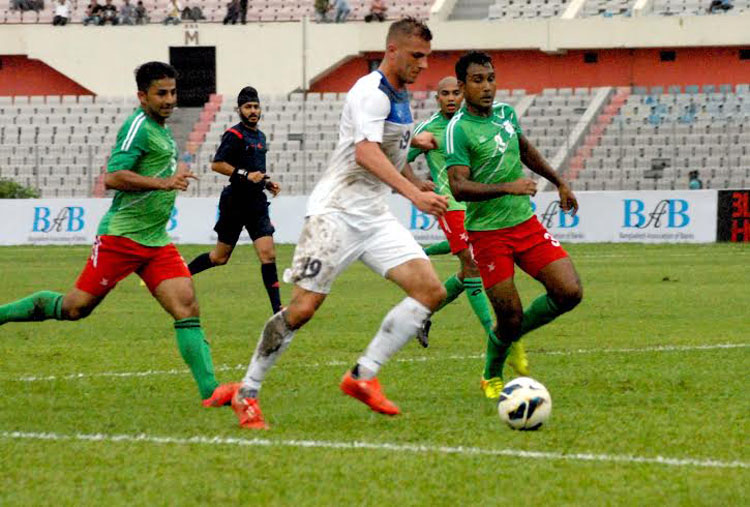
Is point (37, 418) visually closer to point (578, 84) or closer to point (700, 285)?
point (700, 285)

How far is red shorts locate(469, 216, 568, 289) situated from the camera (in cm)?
938

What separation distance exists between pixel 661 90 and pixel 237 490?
39.8m

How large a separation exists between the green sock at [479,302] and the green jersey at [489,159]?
82.3 inches

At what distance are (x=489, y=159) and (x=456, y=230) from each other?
9.90 feet

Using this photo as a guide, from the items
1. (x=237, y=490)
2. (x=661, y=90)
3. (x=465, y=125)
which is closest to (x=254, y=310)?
(x=465, y=125)

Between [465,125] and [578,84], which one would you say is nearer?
[465,125]

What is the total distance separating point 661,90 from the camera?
4462cm

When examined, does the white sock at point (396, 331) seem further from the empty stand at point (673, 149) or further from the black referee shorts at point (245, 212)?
the empty stand at point (673, 149)

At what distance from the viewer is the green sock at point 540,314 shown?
375 inches

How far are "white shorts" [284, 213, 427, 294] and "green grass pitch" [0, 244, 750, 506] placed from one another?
0.82 m

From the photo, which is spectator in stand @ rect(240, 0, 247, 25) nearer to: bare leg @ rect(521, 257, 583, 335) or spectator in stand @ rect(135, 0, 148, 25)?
spectator in stand @ rect(135, 0, 148, 25)

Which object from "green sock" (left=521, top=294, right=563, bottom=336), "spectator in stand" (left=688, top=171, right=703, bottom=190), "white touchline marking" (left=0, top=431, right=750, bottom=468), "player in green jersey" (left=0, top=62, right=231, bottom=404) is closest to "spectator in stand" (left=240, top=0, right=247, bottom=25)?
"spectator in stand" (left=688, top=171, right=703, bottom=190)

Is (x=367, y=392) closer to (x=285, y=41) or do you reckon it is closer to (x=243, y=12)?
(x=285, y=41)

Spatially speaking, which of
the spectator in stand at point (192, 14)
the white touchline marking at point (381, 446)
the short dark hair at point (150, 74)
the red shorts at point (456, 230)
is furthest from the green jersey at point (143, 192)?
the spectator in stand at point (192, 14)
